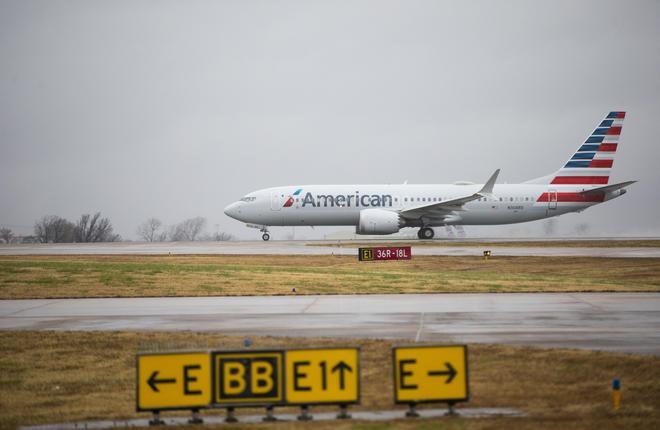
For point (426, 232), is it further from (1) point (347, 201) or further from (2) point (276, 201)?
(2) point (276, 201)

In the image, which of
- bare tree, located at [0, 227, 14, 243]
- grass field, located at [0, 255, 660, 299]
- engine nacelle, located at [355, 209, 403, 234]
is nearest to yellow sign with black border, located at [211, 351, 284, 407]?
grass field, located at [0, 255, 660, 299]

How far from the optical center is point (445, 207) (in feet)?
176

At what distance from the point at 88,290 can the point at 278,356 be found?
17236mm

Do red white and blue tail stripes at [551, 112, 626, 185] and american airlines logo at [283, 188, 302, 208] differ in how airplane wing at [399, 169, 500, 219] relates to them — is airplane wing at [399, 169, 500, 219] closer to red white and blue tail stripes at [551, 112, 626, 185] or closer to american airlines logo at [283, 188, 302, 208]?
american airlines logo at [283, 188, 302, 208]

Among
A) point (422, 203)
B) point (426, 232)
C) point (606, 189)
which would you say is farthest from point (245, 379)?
point (606, 189)

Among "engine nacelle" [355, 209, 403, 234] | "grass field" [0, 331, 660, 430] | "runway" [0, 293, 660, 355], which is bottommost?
"grass field" [0, 331, 660, 430]

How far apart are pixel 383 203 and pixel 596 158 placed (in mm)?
18627

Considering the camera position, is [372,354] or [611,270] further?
[611,270]

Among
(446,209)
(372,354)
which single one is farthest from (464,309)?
(446,209)

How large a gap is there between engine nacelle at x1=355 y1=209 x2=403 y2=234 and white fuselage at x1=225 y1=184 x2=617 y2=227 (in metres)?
2.36

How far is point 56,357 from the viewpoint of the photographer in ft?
43.4

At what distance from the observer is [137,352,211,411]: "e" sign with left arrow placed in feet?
29.6

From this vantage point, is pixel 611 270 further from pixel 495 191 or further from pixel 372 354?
pixel 495 191

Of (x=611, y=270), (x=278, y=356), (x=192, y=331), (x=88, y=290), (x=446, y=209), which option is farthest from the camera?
(x=446, y=209)
